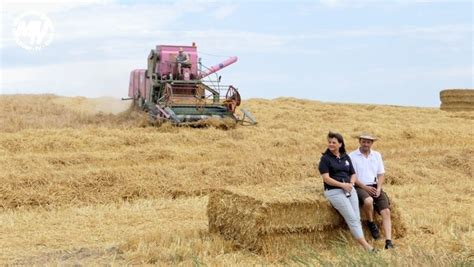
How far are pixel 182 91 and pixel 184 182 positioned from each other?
930 centimetres

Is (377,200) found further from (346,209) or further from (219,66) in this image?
(219,66)

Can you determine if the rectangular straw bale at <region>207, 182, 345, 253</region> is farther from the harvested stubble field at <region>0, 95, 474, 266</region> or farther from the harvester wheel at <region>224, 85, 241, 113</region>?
the harvester wheel at <region>224, 85, 241, 113</region>

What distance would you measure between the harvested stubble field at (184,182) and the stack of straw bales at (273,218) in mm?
128

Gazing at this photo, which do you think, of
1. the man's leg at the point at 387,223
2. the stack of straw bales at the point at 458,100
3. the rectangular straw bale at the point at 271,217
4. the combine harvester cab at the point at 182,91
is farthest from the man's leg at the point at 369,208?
the stack of straw bales at the point at 458,100

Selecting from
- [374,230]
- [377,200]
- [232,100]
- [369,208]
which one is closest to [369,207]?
[369,208]

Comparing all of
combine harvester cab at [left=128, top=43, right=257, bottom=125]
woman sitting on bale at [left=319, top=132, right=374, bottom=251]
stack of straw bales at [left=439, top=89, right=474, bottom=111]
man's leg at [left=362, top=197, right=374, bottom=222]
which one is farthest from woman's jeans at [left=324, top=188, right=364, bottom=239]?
stack of straw bales at [left=439, top=89, right=474, bottom=111]

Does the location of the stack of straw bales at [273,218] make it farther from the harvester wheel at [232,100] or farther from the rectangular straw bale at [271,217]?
the harvester wheel at [232,100]

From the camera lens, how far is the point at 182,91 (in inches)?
850

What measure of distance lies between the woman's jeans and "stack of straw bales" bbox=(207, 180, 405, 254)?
128 millimetres

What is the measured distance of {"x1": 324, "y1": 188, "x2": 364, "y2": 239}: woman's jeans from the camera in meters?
7.73

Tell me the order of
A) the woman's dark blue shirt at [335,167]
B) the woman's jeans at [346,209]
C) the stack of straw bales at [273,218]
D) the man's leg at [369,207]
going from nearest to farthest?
the stack of straw bales at [273,218] < the woman's jeans at [346,209] < the woman's dark blue shirt at [335,167] < the man's leg at [369,207]

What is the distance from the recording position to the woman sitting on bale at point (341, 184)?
775 centimetres

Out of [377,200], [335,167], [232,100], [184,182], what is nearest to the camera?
[335,167]

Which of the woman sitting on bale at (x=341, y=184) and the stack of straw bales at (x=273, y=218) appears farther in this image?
the woman sitting on bale at (x=341, y=184)
